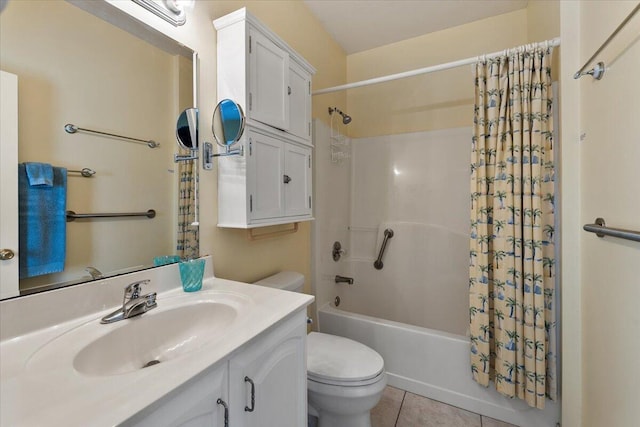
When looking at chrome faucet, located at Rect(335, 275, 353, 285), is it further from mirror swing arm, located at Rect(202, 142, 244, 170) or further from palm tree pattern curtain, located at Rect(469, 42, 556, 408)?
mirror swing arm, located at Rect(202, 142, 244, 170)

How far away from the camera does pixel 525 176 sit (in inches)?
52.2

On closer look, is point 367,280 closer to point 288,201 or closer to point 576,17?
point 288,201

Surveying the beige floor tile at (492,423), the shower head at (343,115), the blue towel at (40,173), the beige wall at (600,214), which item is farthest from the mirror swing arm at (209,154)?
the beige floor tile at (492,423)

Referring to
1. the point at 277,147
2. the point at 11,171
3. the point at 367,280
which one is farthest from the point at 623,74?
the point at 367,280

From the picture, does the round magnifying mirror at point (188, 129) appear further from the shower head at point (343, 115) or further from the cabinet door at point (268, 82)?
the shower head at point (343, 115)

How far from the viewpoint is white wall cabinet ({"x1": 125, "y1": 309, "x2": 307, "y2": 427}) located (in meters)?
0.52

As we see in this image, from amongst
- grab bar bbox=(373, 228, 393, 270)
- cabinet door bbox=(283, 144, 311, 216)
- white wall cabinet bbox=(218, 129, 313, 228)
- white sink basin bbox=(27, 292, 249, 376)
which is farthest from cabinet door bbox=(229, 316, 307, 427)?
grab bar bbox=(373, 228, 393, 270)

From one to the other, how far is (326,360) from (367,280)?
48.3 inches

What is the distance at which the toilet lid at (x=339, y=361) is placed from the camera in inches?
45.8

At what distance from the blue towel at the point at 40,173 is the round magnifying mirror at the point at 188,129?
43cm

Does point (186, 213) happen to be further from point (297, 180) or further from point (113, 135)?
point (297, 180)

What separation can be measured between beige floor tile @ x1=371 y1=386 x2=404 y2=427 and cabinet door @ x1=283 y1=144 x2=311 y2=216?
3.96 ft

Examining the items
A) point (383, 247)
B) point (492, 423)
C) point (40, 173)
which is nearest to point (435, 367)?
point (492, 423)

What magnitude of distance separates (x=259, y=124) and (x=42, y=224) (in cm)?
82
